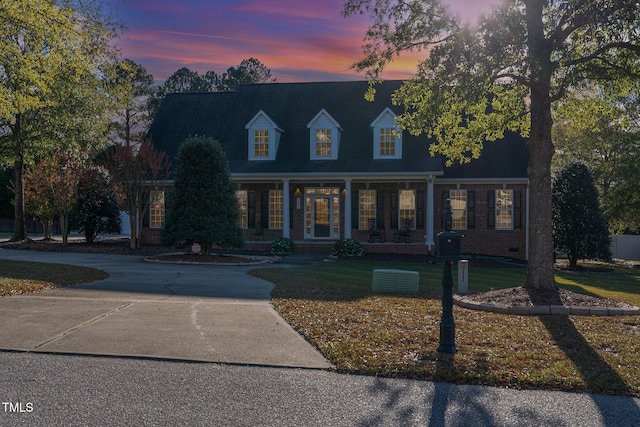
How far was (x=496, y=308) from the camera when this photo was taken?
9.66 meters

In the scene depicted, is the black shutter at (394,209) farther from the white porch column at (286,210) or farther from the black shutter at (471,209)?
the white porch column at (286,210)

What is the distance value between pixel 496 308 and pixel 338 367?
15.8 ft

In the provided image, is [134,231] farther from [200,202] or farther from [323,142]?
[323,142]

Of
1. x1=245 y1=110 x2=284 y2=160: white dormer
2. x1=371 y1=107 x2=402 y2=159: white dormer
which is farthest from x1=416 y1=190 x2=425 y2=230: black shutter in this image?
x1=245 y1=110 x2=284 y2=160: white dormer

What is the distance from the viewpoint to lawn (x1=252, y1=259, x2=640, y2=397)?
5723 millimetres

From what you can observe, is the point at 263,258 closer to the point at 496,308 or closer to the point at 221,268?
the point at 221,268

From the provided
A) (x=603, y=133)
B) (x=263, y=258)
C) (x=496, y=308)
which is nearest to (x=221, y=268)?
(x=263, y=258)

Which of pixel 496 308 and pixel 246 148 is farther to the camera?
pixel 246 148

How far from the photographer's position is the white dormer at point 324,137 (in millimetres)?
24688

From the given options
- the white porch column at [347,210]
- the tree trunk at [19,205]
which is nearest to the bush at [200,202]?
the white porch column at [347,210]

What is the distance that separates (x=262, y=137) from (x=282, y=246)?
6012mm

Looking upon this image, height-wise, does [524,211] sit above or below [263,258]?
above

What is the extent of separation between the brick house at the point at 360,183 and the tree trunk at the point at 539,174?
37.6ft

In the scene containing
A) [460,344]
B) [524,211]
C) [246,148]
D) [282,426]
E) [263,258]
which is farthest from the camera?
[246,148]
